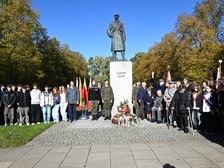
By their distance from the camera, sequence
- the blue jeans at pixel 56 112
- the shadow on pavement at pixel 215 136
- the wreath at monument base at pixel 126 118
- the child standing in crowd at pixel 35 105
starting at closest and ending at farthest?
the shadow on pavement at pixel 215 136 < the wreath at monument base at pixel 126 118 < the child standing in crowd at pixel 35 105 < the blue jeans at pixel 56 112

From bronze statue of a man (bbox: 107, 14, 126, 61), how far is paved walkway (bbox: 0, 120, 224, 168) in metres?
5.64

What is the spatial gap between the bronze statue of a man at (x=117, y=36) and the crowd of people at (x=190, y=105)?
290 centimetres

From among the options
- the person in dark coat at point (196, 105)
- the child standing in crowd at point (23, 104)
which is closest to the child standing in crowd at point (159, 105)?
the person in dark coat at point (196, 105)

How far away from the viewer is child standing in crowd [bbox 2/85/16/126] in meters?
14.1

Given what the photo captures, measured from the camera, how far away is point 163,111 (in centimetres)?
1438

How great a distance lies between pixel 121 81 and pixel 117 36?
2.46 meters

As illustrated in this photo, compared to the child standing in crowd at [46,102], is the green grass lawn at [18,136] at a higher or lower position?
lower

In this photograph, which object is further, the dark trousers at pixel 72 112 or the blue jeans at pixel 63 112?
the blue jeans at pixel 63 112

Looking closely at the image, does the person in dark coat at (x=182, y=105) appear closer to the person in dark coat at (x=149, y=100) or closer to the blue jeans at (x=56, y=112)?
the person in dark coat at (x=149, y=100)

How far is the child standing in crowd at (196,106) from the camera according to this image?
11.6 metres

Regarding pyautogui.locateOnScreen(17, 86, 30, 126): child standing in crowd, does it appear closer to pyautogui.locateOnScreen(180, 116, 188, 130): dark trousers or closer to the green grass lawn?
the green grass lawn

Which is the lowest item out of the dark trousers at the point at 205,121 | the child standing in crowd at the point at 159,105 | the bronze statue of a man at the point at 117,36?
the dark trousers at the point at 205,121

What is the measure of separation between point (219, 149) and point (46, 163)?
4.65 meters

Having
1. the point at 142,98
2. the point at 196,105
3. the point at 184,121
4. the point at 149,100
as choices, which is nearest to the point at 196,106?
the point at 196,105
